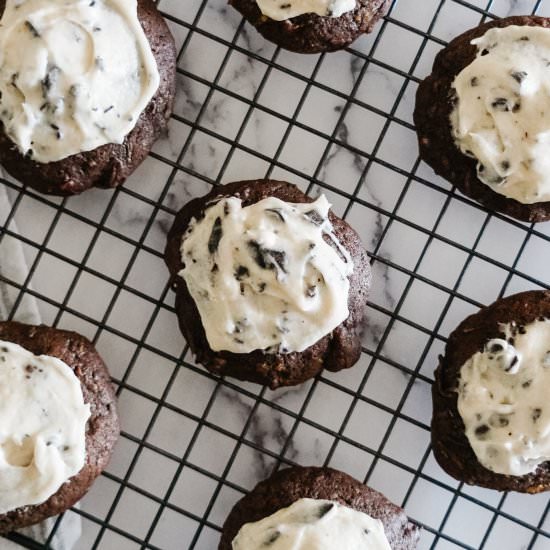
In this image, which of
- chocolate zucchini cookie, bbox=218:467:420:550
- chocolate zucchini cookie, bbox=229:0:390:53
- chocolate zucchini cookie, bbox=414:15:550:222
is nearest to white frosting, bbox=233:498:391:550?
chocolate zucchini cookie, bbox=218:467:420:550

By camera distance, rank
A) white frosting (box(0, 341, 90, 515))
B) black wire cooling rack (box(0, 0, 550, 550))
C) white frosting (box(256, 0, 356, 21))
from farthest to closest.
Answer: black wire cooling rack (box(0, 0, 550, 550)) → white frosting (box(256, 0, 356, 21)) → white frosting (box(0, 341, 90, 515))

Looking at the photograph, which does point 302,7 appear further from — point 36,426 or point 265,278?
point 36,426

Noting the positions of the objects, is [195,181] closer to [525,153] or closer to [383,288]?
[383,288]

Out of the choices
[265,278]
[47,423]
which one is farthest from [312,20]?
[47,423]

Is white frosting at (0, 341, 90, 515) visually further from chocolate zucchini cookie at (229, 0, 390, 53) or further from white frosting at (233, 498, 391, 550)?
chocolate zucchini cookie at (229, 0, 390, 53)

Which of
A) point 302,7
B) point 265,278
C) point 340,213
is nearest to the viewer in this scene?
point 265,278

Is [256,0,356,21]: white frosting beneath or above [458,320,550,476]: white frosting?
above

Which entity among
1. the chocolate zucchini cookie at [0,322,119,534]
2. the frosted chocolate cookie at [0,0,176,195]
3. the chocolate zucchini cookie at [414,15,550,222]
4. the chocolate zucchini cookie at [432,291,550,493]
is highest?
the chocolate zucchini cookie at [414,15,550,222]

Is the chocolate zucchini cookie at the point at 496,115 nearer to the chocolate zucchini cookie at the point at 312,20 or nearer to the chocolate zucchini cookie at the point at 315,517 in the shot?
the chocolate zucchini cookie at the point at 312,20
